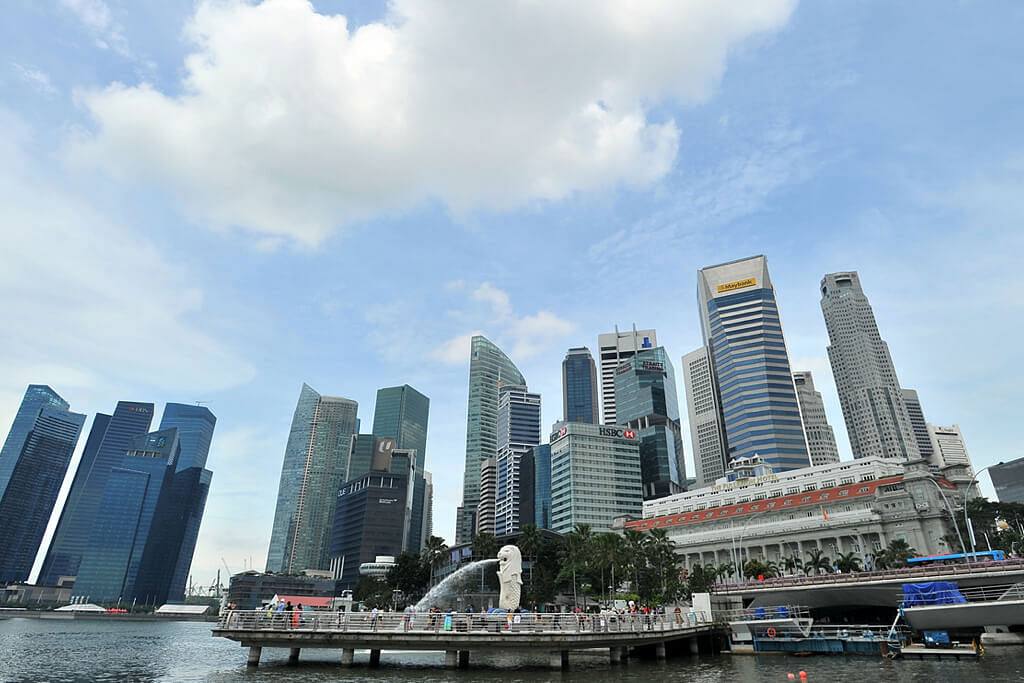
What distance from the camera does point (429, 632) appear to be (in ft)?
→ 145

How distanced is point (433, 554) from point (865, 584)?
99.1 meters

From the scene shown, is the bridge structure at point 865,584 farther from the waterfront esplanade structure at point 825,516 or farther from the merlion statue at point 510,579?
the merlion statue at point 510,579

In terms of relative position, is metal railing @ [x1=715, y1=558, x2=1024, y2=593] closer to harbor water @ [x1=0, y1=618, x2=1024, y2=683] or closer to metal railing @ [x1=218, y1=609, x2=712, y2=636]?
harbor water @ [x1=0, y1=618, x2=1024, y2=683]

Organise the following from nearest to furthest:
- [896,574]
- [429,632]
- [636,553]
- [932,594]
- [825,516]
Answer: [429,632], [932,594], [896,574], [636,553], [825,516]

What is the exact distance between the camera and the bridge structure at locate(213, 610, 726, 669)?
44406 mm

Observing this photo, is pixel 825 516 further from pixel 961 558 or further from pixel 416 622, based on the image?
pixel 416 622

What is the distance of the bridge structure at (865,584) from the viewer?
67500 mm

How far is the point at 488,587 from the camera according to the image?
141375mm

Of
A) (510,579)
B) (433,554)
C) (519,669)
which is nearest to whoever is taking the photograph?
(519,669)

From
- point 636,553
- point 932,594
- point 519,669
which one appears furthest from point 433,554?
point 932,594

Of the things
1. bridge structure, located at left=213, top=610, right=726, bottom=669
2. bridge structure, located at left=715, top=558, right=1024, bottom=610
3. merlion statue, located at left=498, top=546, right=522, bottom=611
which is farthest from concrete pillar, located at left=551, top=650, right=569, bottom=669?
bridge structure, located at left=715, top=558, right=1024, bottom=610

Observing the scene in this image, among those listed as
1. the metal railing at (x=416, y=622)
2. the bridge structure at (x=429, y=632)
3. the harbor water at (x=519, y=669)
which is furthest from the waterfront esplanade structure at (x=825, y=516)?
the metal railing at (x=416, y=622)

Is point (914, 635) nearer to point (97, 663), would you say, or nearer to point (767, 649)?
point (767, 649)

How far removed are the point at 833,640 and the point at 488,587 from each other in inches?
3710
